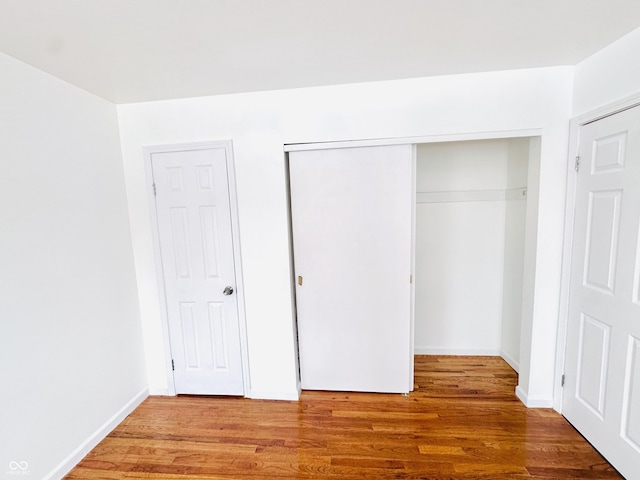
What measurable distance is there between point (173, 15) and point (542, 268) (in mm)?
2627

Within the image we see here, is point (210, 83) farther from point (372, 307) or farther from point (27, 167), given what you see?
point (372, 307)

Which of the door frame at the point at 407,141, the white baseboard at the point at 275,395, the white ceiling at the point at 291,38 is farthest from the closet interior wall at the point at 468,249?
the white baseboard at the point at 275,395

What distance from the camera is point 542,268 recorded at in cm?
200

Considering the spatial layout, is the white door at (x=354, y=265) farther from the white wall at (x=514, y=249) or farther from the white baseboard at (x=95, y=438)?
the white baseboard at (x=95, y=438)

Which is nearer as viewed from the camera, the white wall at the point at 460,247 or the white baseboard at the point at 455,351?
the white wall at the point at 460,247

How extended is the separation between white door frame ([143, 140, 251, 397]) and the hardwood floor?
1.12 feet

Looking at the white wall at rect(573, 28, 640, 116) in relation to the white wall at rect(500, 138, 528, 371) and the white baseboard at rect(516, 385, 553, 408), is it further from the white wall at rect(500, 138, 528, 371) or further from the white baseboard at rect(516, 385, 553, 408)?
the white baseboard at rect(516, 385, 553, 408)

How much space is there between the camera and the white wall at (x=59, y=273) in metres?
1.48

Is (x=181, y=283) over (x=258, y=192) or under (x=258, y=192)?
under

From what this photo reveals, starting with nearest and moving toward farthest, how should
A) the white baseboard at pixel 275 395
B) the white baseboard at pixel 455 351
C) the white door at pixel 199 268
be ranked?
the white door at pixel 199 268 → the white baseboard at pixel 275 395 → the white baseboard at pixel 455 351

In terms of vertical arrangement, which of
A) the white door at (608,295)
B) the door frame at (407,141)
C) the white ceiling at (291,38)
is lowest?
the white door at (608,295)

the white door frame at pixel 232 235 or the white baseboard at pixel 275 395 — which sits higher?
the white door frame at pixel 232 235

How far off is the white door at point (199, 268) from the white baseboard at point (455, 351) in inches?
70.7

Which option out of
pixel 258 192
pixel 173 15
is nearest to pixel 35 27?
pixel 173 15
